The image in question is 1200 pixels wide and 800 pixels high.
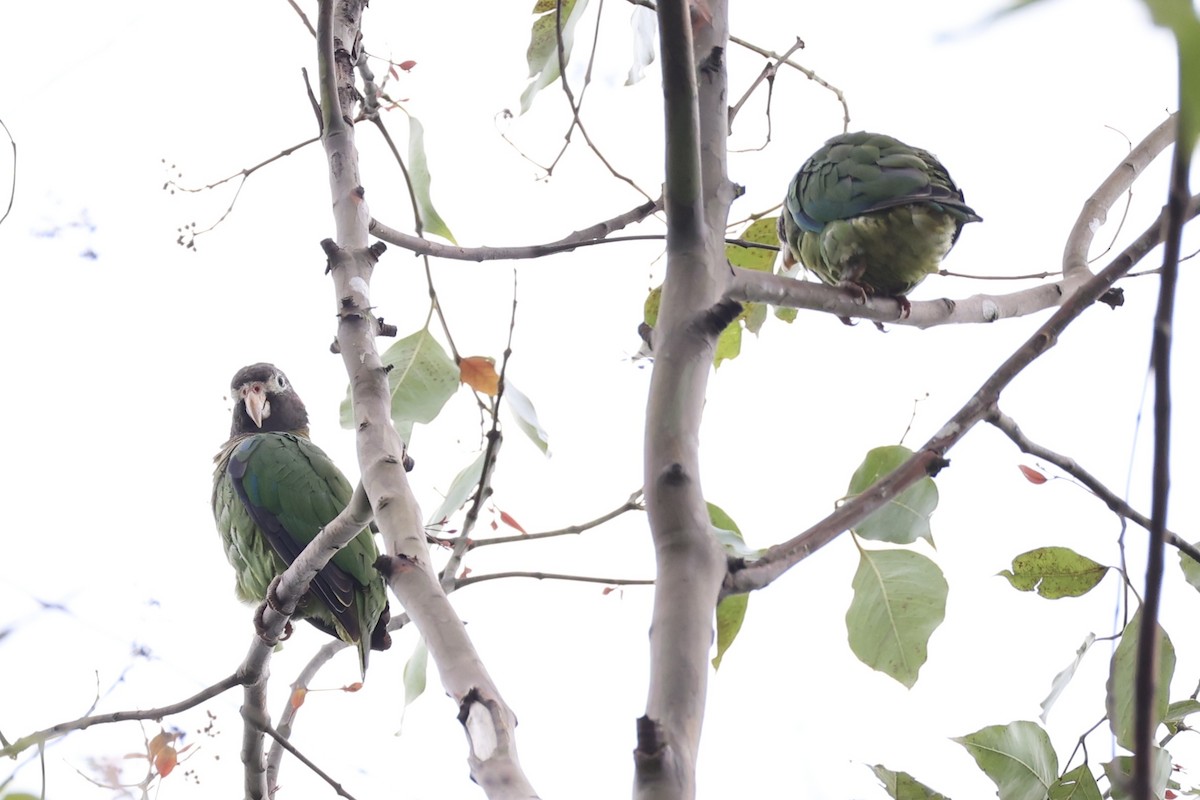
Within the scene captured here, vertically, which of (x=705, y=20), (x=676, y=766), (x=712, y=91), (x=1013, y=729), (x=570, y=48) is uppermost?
(x=570, y=48)

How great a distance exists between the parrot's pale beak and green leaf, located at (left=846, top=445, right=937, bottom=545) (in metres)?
2.39

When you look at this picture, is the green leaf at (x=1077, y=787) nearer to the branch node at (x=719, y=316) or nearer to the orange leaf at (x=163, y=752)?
the branch node at (x=719, y=316)

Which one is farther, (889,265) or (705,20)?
(889,265)

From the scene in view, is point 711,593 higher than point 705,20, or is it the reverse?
point 705,20

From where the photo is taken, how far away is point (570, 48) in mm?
1831

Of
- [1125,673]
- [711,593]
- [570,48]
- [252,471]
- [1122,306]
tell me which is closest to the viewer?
[711,593]

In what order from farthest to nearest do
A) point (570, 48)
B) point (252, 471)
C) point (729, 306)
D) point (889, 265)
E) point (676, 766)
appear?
1. point (252, 471)
2. point (889, 265)
3. point (570, 48)
4. point (729, 306)
5. point (676, 766)

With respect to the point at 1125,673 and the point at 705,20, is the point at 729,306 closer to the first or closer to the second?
the point at 705,20

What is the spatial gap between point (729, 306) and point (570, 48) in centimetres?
95

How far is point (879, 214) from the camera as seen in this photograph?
2082 mm

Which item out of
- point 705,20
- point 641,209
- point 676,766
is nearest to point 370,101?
point 641,209

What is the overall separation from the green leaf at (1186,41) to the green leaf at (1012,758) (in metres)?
1.51

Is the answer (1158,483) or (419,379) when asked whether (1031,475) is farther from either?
(1158,483)

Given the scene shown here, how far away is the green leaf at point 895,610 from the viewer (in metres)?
1.57
